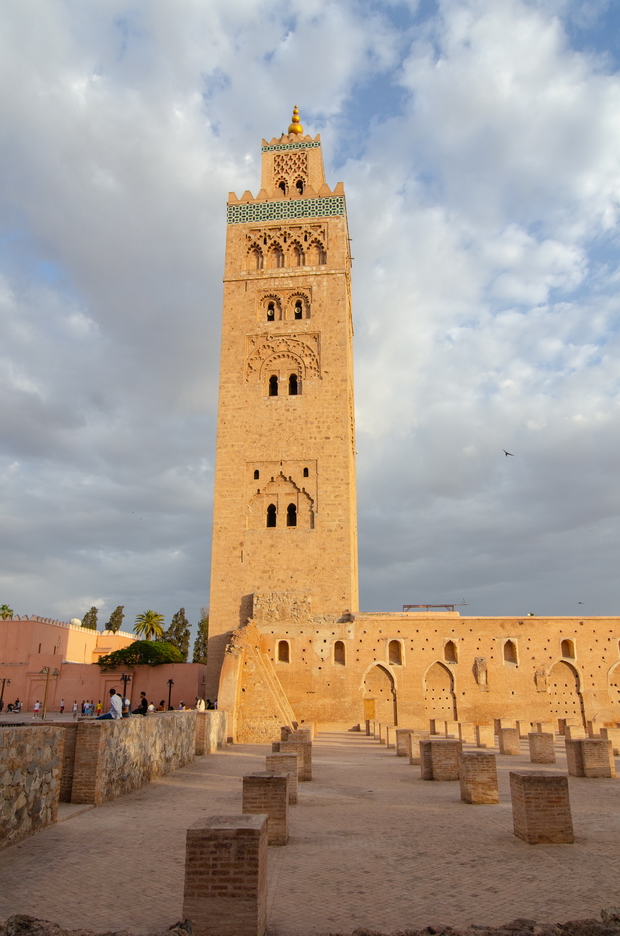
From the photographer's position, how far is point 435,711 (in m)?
22.0

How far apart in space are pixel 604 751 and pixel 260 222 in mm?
23886

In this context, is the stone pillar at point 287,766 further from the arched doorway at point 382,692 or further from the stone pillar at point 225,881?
the arched doorway at point 382,692

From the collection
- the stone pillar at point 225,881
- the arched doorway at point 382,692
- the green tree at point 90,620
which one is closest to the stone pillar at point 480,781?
the stone pillar at point 225,881

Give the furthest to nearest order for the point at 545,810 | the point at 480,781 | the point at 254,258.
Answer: the point at 254,258, the point at 480,781, the point at 545,810

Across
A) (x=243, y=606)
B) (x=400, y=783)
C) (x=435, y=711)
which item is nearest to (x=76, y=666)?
(x=243, y=606)

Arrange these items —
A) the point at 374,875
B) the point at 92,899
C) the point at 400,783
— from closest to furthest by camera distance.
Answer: the point at 92,899 → the point at 374,875 → the point at 400,783

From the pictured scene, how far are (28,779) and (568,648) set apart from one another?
20.1 meters

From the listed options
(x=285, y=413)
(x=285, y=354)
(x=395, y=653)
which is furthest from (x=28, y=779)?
(x=285, y=354)

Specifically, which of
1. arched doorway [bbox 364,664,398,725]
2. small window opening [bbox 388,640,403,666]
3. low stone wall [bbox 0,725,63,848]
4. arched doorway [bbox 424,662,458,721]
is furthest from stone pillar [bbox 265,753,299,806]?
arched doorway [bbox 424,662,458,721]

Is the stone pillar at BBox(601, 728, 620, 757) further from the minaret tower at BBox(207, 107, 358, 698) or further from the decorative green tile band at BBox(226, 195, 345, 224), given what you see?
the decorative green tile band at BBox(226, 195, 345, 224)

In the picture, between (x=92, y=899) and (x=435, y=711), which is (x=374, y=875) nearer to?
(x=92, y=899)

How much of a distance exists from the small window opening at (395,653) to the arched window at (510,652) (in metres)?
3.49

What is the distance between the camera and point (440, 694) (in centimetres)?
2216

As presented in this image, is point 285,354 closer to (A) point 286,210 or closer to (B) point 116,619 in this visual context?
(A) point 286,210
